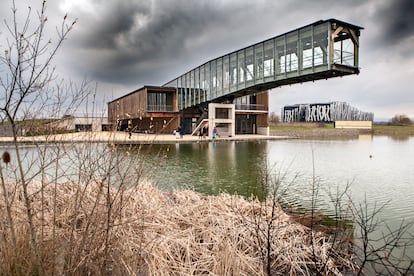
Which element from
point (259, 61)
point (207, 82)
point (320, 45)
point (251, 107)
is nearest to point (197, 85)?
point (207, 82)

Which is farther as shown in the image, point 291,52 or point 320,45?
point 291,52

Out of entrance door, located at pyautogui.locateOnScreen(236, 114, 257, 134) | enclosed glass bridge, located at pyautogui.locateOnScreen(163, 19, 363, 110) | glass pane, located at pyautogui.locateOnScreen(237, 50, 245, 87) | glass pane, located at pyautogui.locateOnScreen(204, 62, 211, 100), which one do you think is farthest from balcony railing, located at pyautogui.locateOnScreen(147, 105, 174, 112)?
glass pane, located at pyautogui.locateOnScreen(237, 50, 245, 87)

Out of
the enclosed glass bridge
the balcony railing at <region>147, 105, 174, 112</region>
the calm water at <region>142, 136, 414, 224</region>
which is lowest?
the calm water at <region>142, 136, 414, 224</region>

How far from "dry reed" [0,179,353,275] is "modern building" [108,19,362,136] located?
1.27 metres

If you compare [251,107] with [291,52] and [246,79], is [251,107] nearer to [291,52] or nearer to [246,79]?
[246,79]

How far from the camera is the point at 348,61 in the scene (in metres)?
17.0

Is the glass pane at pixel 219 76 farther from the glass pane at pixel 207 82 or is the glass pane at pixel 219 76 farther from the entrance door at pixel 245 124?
the entrance door at pixel 245 124

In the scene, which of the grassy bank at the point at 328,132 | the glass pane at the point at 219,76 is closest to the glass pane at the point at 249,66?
the glass pane at the point at 219,76

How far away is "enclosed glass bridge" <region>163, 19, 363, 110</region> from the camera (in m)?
16.8

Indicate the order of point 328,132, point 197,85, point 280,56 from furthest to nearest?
1. point 328,132
2. point 197,85
3. point 280,56

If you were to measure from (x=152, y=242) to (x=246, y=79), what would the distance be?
2180 cm

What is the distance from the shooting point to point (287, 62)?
19531 millimetres

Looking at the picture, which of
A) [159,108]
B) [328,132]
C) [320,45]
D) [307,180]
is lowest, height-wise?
[307,180]

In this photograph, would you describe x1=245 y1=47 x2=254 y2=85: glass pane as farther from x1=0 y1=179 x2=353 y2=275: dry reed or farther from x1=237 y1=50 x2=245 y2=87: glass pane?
x1=0 y1=179 x2=353 y2=275: dry reed
